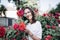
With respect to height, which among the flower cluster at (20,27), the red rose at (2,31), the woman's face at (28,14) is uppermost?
the woman's face at (28,14)

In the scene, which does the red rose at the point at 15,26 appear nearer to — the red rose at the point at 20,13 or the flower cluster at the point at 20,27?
the flower cluster at the point at 20,27

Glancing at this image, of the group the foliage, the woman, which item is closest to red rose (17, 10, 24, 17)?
the woman

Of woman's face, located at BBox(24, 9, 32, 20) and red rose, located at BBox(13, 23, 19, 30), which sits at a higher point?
woman's face, located at BBox(24, 9, 32, 20)

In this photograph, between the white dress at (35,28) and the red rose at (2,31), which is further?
the white dress at (35,28)

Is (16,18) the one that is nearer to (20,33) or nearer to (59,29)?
(20,33)

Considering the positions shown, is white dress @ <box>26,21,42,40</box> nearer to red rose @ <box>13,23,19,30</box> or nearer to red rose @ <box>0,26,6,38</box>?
red rose @ <box>13,23,19,30</box>

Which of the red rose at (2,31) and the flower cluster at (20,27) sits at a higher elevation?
the flower cluster at (20,27)

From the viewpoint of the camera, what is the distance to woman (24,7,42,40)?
2088 millimetres

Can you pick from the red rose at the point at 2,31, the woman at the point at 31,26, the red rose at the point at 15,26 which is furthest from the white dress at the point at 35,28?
the red rose at the point at 2,31

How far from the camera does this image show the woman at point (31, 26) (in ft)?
6.85

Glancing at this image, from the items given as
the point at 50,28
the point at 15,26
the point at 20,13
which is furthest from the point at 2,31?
the point at 50,28

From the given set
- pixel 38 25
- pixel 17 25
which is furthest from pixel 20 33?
pixel 38 25

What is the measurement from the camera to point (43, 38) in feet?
7.01

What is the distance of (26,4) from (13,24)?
0.86ft
